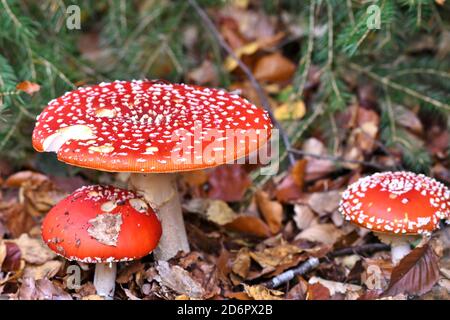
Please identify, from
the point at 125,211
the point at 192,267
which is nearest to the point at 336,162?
the point at 192,267

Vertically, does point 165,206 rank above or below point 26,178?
above

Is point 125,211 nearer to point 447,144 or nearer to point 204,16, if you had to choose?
point 204,16

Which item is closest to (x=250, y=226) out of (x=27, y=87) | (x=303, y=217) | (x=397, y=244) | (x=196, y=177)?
(x=303, y=217)

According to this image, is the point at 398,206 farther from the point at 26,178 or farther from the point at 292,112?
the point at 26,178

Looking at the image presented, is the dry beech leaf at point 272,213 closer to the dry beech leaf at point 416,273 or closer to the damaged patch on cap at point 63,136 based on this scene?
the dry beech leaf at point 416,273

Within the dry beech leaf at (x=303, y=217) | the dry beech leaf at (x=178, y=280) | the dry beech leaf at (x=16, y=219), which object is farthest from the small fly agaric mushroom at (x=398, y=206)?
the dry beech leaf at (x=16, y=219)

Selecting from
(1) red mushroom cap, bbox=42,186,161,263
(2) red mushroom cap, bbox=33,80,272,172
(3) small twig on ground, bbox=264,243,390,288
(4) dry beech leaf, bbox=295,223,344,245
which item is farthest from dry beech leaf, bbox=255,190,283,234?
(1) red mushroom cap, bbox=42,186,161,263
